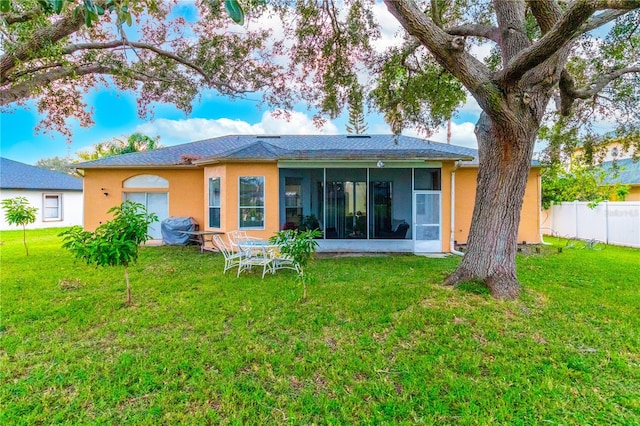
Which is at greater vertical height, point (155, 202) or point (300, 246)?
point (155, 202)

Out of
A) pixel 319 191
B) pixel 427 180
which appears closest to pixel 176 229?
pixel 319 191

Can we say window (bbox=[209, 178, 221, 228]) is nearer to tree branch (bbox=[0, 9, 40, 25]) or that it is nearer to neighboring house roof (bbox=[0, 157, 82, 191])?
tree branch (bbox=[0, 9, 40, 25])

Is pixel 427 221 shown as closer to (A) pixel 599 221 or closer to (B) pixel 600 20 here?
(B) pixel 600 20

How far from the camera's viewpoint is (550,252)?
1078 centimetres

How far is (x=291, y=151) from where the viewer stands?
418 inches

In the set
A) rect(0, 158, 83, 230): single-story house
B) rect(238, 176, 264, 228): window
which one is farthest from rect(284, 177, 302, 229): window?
→ rect(0, 158, 83, 230): single-story house

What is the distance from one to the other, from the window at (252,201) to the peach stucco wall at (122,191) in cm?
319

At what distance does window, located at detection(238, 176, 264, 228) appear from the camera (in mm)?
10422

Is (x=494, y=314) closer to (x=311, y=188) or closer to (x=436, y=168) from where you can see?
(x=436, y=168)

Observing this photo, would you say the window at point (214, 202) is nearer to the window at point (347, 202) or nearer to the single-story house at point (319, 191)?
the single-story house at point (319, 191)

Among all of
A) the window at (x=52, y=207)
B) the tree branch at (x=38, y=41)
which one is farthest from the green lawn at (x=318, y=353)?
the window at (x=52, y=207)

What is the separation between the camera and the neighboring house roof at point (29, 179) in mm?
19547

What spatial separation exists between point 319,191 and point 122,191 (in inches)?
313

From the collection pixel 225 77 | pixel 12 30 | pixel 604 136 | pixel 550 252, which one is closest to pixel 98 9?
pixel 12 30
